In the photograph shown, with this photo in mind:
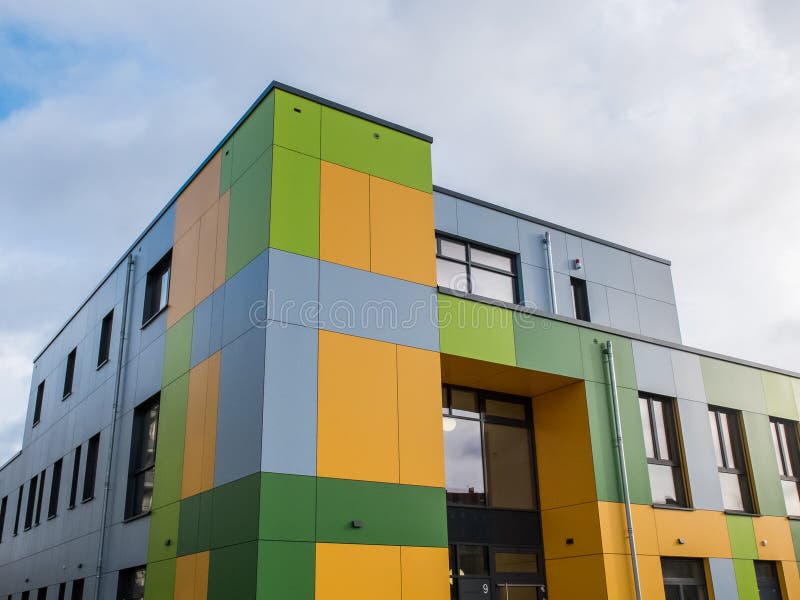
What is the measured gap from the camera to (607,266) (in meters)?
16.6

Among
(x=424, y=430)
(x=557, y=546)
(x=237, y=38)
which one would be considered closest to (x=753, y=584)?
(x=557, y=546)

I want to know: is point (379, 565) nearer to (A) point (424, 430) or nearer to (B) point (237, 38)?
(A) point (424, 430)

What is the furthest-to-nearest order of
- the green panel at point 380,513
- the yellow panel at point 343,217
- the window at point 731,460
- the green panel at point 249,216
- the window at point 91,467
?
the window at point 91,467 → the window at point 731,460 → the yellow panel at point 343,217 → the green panel at point 249,216 → the green panel at point 380,513

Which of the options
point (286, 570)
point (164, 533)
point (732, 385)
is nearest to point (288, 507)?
point (286, 570)

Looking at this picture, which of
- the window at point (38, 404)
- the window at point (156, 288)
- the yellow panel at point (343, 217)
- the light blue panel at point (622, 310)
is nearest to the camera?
the yellow panel at point (343, 217)

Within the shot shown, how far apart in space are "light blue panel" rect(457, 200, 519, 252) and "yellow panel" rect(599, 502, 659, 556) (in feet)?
17.8

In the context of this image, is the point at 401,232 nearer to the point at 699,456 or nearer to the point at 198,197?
the point at 198,197

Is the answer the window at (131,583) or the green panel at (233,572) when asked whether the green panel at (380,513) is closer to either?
the green panel at (233,572)

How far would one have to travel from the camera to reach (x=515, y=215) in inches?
604

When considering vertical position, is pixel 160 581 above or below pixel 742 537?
below

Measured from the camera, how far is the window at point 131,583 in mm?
11641

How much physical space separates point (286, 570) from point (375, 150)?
6.04 metres

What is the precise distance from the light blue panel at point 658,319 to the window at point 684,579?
5.48 m

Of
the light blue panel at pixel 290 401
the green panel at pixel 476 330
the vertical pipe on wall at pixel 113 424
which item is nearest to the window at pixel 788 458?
A: the green panel at pixel 476 330
